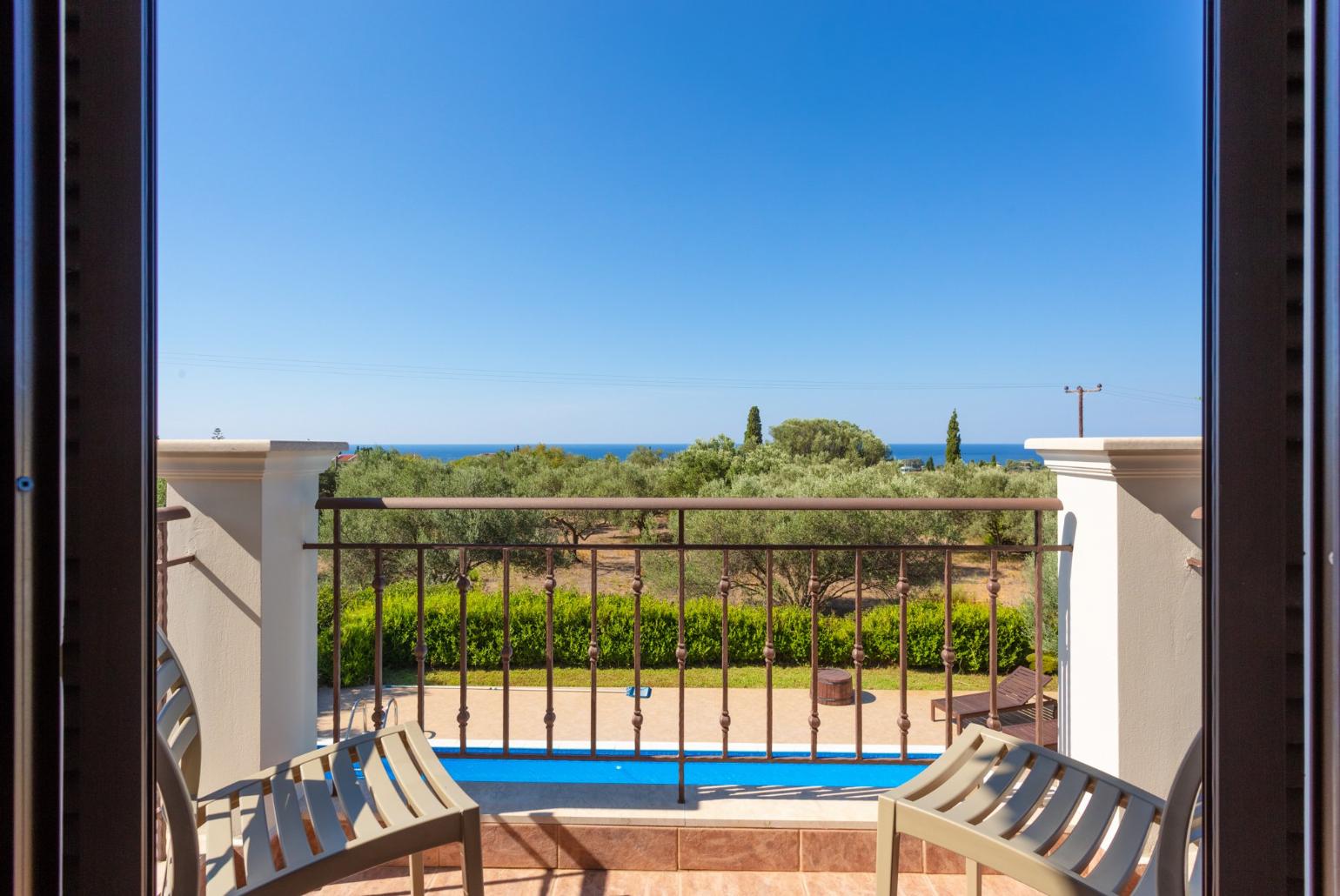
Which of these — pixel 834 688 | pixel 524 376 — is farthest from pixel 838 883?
pixel 524 376

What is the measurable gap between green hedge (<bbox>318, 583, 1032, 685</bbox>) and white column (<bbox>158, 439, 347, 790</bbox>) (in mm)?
8710

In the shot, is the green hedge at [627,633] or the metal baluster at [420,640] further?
the green hedge at [627,633]

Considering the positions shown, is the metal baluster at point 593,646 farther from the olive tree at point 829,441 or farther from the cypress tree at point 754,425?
the cypress tree at point 754,425

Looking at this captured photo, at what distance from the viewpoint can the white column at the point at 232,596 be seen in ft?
6.29

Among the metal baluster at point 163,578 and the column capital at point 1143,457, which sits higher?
the column capital at point 1143,457

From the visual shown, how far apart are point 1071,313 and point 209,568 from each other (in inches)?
1072

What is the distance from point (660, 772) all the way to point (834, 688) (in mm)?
5770

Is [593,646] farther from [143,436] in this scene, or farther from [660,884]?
[143,436]

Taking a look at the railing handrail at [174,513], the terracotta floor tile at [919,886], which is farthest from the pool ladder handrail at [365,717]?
the terracotta floor tile at [919,886]

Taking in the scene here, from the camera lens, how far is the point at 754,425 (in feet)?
82.9

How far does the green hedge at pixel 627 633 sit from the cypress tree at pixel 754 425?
39.2 feet

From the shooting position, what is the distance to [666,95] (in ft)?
36.6
